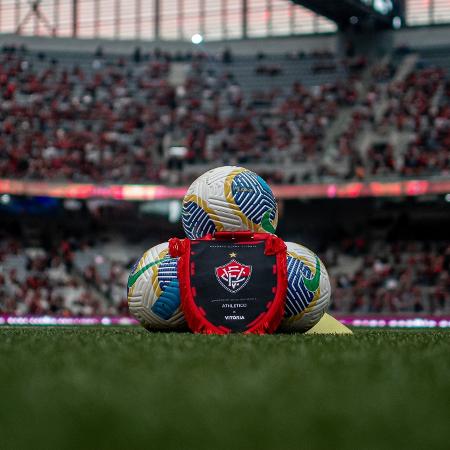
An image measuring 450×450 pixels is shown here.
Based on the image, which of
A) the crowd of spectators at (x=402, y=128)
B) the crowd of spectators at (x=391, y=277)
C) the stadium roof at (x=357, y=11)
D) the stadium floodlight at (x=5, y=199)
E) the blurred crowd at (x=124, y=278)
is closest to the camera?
the crowd of spectators at (x=391, y=277)

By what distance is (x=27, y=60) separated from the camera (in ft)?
108

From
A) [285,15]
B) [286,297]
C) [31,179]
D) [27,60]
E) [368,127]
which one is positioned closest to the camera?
[286,297]

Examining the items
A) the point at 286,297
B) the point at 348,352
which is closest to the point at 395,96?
the point at 286,297

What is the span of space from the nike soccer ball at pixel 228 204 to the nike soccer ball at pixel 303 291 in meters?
0.38

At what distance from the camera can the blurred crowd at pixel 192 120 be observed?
90.2ft

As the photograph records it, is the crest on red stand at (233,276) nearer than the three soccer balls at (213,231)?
Yes

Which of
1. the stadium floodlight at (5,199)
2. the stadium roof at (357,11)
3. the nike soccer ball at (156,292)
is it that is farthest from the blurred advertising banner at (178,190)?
the nike soccer ball at (156,292)

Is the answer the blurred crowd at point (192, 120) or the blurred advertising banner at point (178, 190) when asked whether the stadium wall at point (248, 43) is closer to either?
the blurred crowd at point (192, 120)

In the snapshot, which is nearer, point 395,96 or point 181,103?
point 395,96

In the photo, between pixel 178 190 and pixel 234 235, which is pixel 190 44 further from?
pixel 234 235

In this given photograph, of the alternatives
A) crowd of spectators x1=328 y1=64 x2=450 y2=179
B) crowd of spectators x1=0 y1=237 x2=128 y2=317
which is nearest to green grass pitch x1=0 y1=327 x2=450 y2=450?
crowd of spectators x1=0 y1=237 x2=128 y2=317

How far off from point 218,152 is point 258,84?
14.9 ft

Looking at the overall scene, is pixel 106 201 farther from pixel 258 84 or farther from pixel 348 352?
pixel 348 352

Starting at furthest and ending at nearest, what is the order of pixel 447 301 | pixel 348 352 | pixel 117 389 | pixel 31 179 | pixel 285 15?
1. pixel 285 15
2. pixel 31 179
3. pixel 447 301
4. pixel 348 352
5. pixel 117 389
